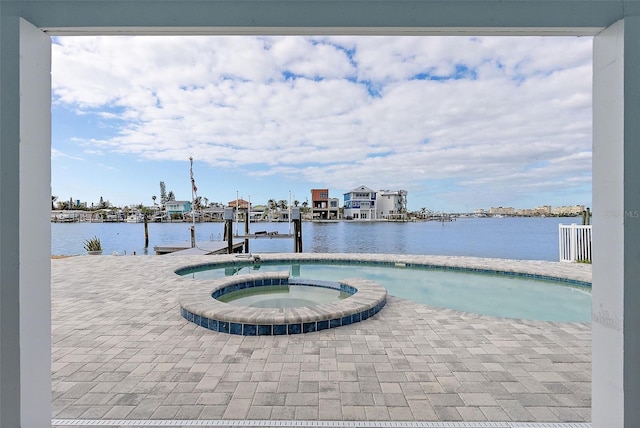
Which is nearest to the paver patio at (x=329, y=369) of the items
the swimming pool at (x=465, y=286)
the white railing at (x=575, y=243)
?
the swimming pool at (x=465, y=286)

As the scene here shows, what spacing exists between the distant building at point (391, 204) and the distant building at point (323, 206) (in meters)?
10.4

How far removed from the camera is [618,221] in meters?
1.89

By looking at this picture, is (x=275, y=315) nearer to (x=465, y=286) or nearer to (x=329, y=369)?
(x=329, y=369)

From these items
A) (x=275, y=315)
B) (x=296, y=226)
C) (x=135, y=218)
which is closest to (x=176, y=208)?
(x=135, y=218)

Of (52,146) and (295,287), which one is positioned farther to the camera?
(295,287)

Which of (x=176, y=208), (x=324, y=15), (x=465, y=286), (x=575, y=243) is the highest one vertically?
(x=324, y=15)

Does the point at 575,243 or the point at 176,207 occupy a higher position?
the point at 176,207

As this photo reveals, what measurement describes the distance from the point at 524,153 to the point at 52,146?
104ft

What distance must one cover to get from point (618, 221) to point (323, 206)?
6470 centimetres

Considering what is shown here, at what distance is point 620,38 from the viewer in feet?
6.15

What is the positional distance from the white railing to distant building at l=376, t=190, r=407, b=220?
194 feet

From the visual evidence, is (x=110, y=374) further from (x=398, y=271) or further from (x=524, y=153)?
(x=524, y=153)

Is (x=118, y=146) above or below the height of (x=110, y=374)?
above

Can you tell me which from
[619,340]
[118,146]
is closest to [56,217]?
[118,146]
